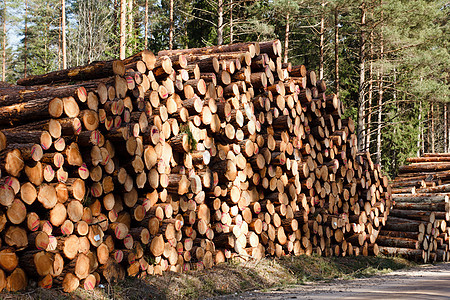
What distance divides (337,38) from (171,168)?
53.5ft

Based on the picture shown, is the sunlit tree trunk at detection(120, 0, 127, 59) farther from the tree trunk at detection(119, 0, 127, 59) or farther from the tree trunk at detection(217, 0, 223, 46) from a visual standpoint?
the tree trunk at detection(217, 0, 223, 46)

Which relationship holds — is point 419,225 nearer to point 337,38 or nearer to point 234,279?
point 234,279

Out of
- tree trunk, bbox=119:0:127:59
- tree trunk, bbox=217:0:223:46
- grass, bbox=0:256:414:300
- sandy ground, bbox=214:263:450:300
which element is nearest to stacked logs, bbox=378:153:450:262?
grass, bbox=0:256:414:300

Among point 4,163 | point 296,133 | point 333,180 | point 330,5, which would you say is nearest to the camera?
point 4,163

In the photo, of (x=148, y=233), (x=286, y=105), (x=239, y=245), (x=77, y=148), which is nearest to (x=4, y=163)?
(x=77, y=148)

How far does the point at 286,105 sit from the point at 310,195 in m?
1.80

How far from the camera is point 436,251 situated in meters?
11.3

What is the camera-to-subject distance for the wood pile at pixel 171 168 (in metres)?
4.72

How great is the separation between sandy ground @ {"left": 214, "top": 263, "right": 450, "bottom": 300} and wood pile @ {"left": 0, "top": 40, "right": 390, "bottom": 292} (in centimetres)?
113

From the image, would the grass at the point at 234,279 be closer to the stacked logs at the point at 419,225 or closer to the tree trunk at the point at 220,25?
the stacked logs at the point at 419,225

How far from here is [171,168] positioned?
6598mm

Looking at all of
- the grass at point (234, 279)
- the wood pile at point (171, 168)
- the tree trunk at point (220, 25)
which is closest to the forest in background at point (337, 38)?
the tree trunk at point (220, 25)

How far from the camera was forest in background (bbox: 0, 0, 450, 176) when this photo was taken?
18.7 metres

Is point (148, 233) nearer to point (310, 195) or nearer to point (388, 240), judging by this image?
point (310, 195)
